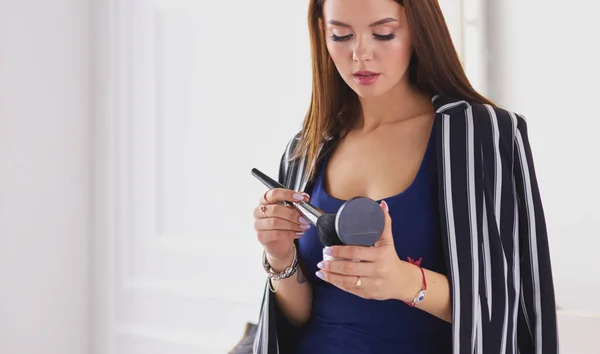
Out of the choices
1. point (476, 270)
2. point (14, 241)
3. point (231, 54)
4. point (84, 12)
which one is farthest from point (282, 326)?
point (84, 12)

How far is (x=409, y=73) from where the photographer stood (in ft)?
3.15

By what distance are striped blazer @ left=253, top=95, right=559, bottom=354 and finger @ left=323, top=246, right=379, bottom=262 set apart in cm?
13

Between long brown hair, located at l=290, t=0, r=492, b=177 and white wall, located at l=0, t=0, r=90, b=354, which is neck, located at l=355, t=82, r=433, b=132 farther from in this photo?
white wall, located at l=0, t=0, r=90, b=354

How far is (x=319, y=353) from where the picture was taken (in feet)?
2.94

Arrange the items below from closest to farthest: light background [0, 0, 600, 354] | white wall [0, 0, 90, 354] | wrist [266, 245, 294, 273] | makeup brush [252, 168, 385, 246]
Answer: makeup brush [252, 168, 385, 246], wrist [266, 245, 294, 273], light background [0, 0, 600, 354], white wall [0, 0, 90, 354]

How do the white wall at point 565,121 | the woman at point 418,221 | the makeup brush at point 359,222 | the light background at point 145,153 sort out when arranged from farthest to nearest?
the light background at point 145,153, the white wall at point 565,121, the woman at point 418,221, the makeup brush at point 359,222

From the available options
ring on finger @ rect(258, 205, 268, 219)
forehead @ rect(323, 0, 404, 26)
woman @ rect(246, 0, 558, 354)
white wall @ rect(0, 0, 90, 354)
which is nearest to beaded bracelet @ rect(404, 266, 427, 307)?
woman @ rect(246, 0, 558, 354)

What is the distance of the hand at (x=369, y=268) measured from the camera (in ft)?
2.35

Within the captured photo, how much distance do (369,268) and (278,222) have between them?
0.57ft

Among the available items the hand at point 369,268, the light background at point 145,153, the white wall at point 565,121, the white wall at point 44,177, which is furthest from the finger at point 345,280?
the white wall at point 44,177

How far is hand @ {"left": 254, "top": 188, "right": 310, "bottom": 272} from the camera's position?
856mm

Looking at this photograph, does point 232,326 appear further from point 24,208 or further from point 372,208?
point 372,208

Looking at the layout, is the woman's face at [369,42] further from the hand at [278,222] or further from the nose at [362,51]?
the hand at [278,222]

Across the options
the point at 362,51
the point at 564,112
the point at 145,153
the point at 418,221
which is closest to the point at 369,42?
the point at 362,51
